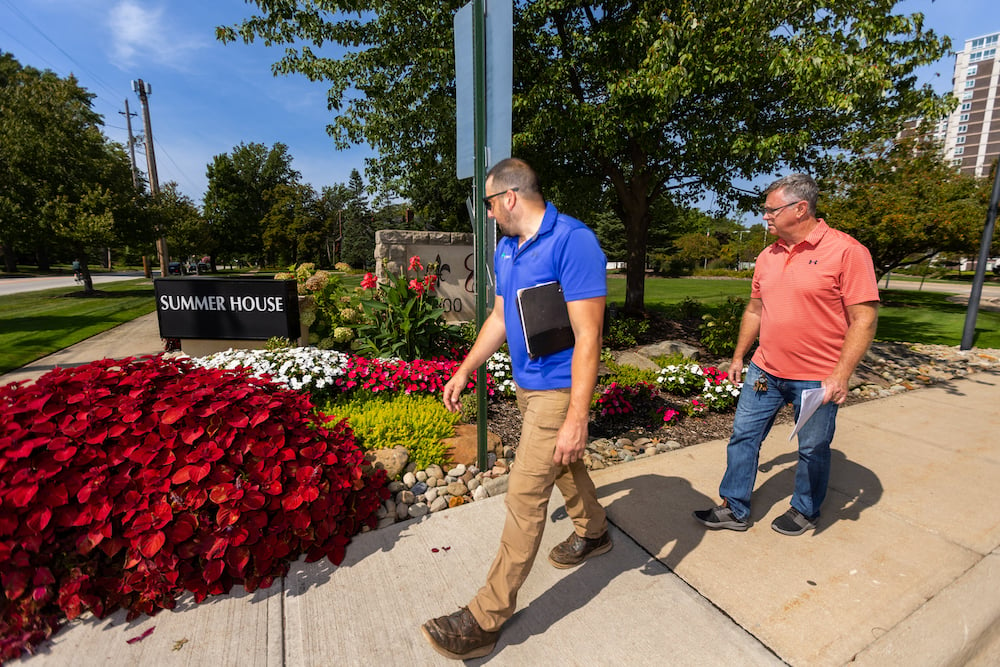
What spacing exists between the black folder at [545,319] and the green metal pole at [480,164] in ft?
3.39

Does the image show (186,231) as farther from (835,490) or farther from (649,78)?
(835,490)

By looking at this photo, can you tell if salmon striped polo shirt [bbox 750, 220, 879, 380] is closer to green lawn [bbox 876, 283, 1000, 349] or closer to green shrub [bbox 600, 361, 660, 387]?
green shrub [bbox 600, 361, 660, 387]

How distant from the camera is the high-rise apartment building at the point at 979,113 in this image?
102 meters

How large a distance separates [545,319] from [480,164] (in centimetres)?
162

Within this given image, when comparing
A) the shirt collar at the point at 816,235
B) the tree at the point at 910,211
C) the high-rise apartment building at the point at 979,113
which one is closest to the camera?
the shirt collar at the point at 816,235

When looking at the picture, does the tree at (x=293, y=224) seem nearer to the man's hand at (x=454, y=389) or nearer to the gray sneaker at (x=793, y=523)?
the man's hand at (x=454, y=389)

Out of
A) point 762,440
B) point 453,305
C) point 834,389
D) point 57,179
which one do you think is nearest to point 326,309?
point 453,305

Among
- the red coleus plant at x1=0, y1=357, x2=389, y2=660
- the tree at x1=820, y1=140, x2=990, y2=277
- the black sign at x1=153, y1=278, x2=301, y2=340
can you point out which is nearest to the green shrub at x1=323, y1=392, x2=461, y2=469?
the red coleus plant at x1=0, y1=357, x2=389, y2=660

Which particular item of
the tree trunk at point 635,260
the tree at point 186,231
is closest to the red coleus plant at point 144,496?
the tree trunk at point 635,260

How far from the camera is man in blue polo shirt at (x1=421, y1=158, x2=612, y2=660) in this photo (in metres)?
1.74

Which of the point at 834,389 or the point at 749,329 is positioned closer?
the point at 834,389

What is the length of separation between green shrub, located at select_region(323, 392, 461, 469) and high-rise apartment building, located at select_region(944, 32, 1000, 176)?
141 metres

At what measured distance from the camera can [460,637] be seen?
1.80m

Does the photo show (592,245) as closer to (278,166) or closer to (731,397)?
(731,397)
